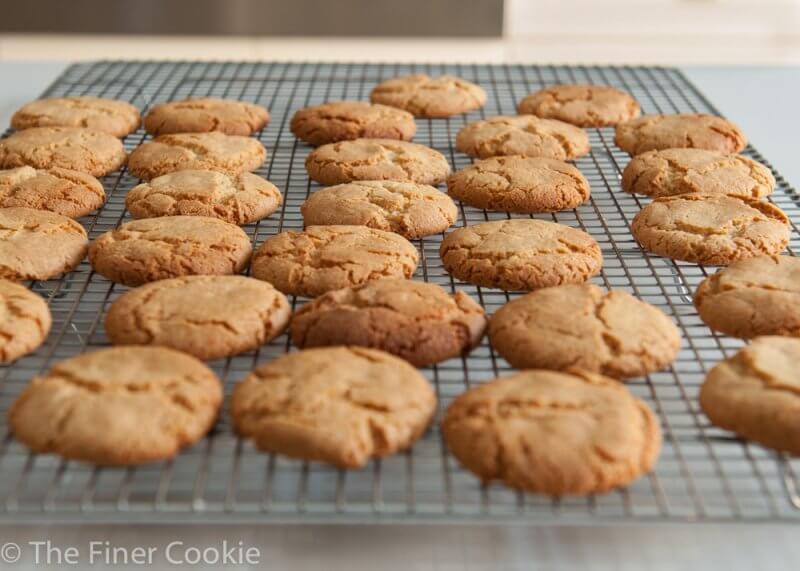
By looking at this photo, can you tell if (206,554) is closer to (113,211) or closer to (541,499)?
(541,499)

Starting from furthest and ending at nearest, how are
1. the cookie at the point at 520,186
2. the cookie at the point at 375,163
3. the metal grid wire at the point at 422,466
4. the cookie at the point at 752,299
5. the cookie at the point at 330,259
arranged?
the cookie at the point at 375,163
the cookie at the point at 520,186
the cookie at the point at 330,259
the cookie at the point at 752,299
the metal grid wire at the point at 422,466

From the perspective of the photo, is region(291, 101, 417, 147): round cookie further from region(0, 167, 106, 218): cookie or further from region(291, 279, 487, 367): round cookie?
region(291, 279, 487, 367): round cookie

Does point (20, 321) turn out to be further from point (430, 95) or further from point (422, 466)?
point (430, 95)

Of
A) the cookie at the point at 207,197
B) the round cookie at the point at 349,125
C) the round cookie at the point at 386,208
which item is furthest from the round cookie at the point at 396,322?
the round cookie at the point at 349,125

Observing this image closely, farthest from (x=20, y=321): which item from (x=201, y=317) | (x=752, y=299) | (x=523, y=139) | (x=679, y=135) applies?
(x=679, y=135)

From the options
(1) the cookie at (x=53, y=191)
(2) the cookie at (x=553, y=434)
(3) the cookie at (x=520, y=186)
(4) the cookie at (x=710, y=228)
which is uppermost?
(2) the cookie at (x=553, y=434)

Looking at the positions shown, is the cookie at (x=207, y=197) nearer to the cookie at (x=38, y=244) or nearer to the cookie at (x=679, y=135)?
the cookie at (x=38, y=244)

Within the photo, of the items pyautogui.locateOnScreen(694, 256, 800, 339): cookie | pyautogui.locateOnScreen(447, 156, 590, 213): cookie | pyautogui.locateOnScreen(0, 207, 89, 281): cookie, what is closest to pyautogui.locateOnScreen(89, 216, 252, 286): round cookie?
pyautogui.locateOnScreen(0, 207, 89, 281): cookie
